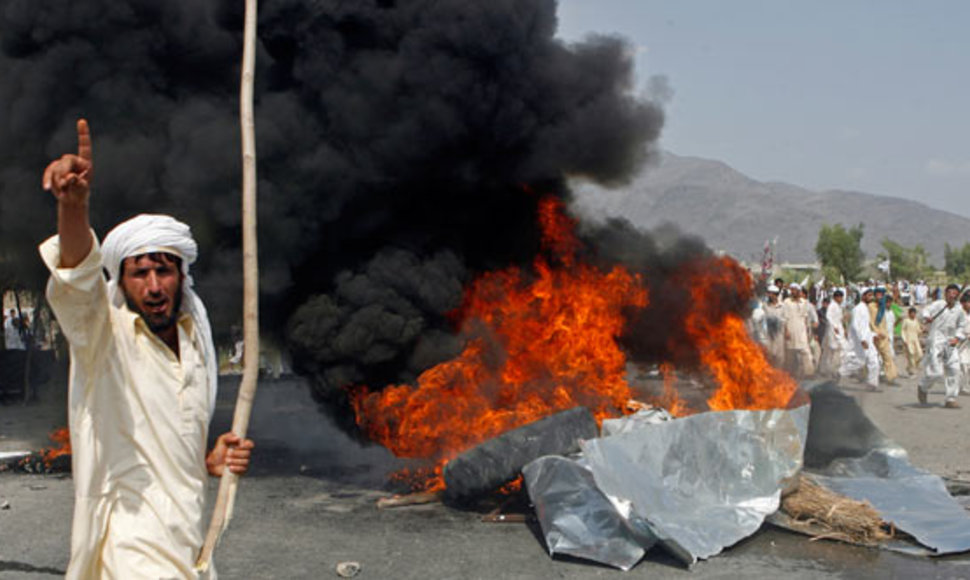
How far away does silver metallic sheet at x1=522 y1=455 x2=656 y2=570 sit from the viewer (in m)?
6.68

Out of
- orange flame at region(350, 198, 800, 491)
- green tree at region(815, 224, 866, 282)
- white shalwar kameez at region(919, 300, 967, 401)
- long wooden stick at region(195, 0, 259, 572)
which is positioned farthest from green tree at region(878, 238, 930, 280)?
long wooden stick at region(195, 0, 259, 572)

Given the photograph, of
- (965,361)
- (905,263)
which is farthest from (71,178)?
(905,263)

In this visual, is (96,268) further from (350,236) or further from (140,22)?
(140,22)

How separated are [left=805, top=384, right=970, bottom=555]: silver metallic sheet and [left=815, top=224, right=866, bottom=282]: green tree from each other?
61631mm

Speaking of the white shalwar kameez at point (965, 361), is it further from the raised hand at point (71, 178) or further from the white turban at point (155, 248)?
the raised hand at point (71, 178)

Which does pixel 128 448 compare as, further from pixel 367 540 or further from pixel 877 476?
pixel 877 476

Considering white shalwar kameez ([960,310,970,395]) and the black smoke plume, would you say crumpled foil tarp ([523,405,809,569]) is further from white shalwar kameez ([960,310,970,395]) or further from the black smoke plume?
white shalwar kameez ([960,310,970,395])

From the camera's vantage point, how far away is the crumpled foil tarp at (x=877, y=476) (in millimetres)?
7152

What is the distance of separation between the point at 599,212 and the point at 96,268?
351 inches

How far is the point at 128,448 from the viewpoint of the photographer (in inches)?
115

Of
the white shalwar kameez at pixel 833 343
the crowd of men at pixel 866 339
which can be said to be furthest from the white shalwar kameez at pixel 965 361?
the white shalwar kameez at pixel 833 343

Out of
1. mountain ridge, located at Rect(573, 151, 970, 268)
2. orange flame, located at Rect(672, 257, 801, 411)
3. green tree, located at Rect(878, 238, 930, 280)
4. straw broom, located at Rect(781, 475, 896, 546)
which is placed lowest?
straw broom, located at Rect(781, 475, 896, 546)

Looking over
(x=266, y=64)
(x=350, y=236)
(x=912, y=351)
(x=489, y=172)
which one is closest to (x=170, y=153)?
(x=266, y=64)

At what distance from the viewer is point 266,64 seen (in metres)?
10.1
